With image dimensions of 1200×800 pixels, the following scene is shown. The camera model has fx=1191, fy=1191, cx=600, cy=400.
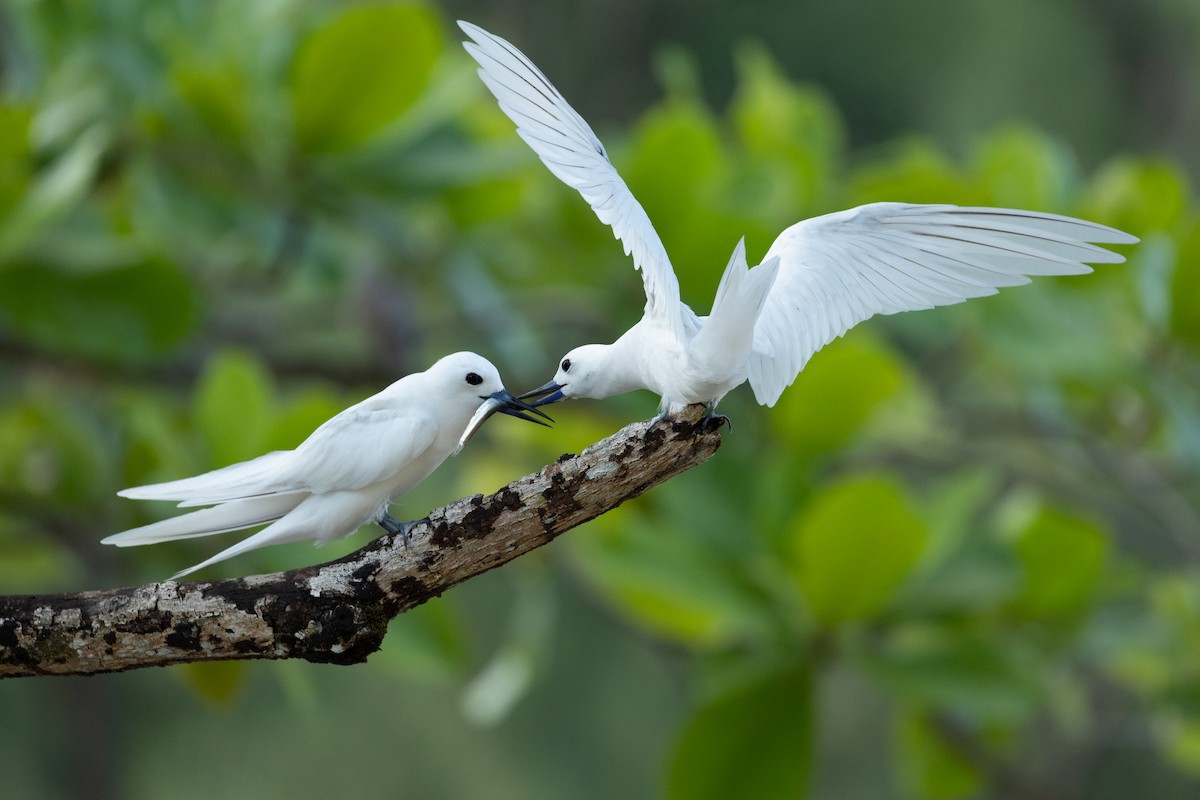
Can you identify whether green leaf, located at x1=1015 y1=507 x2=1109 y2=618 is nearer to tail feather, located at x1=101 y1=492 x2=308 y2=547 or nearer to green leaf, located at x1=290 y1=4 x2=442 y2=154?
green leaf, located at x1=290 y1=4 x2=442 y2=154

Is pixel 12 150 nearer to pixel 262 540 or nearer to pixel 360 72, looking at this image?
pixel 360 72

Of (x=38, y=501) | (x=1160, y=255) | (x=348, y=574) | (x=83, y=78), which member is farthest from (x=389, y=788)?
(x=348, y=574)

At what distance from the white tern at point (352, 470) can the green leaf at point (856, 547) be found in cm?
43

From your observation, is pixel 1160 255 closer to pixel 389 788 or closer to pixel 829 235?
pixel 829 235

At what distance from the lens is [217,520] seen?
35 cm

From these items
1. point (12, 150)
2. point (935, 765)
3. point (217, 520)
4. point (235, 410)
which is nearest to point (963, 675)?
point (935, 765)

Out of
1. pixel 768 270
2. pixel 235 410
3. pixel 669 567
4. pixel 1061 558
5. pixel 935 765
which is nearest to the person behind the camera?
pixel 768 270

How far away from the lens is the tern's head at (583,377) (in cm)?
33

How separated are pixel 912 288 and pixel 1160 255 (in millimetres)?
612

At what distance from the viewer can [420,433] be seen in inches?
13.4

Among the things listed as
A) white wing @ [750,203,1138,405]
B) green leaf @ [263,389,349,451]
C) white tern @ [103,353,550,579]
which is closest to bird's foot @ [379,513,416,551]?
white tern @ [103,353,550,579]

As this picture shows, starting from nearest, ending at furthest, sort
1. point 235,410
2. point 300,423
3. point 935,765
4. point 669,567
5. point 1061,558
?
point 300,423 < point 235,410 < point 669,567 < point 1061,558 < point 935,765

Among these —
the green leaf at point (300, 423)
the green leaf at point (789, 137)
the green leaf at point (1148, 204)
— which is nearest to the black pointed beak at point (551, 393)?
the green leaf at point (300, 423)

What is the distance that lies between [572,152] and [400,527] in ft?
0.40
